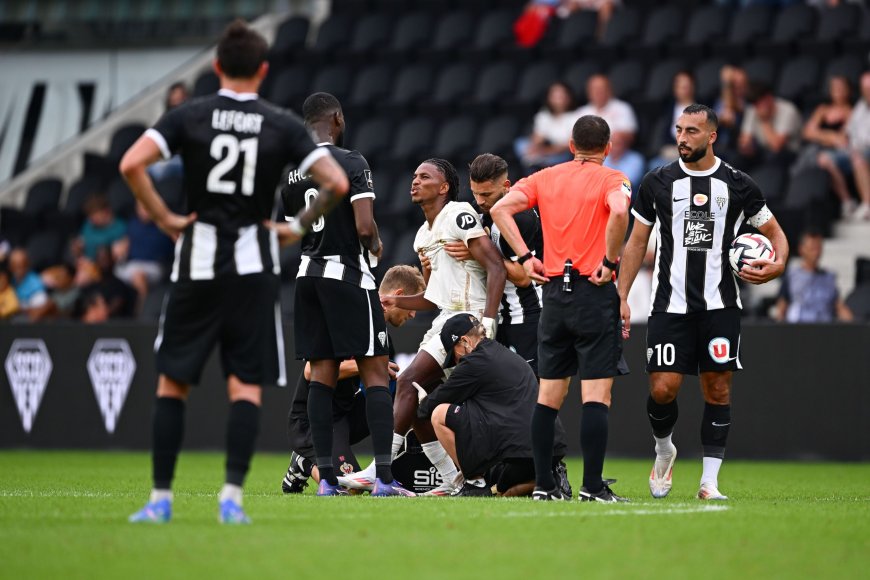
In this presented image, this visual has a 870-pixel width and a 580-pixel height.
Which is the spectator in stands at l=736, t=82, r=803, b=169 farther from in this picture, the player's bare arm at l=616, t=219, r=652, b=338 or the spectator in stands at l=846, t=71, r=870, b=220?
the player's bare arm at l=616, t=219, r=652, b=338

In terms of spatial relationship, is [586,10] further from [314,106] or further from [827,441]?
[314,106]

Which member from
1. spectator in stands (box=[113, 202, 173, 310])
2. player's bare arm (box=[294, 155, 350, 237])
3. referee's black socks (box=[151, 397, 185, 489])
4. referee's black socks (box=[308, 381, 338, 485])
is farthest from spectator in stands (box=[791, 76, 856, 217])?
referee's black socks (box=[151, 397, 185, 489])

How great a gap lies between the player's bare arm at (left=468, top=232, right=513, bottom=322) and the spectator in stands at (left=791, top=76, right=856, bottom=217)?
7.16 meters

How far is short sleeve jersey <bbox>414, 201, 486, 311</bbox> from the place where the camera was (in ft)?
30.3

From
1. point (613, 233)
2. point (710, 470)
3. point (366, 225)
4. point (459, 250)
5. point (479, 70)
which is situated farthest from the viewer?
point (479, 70)

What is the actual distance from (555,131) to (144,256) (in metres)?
5.25

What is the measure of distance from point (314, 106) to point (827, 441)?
22.7 ft

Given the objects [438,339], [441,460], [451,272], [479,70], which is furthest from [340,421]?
[479,70]

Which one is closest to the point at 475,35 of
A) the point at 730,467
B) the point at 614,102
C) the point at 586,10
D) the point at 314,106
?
the point at 586,10

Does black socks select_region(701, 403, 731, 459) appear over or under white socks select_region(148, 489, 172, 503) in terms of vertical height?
over

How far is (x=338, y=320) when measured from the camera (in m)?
8.52

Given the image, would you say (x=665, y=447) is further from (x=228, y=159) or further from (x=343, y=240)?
(x=228, y=159)

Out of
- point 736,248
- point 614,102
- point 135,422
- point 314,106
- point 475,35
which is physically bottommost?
point 135,422

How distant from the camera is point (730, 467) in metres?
13.0
